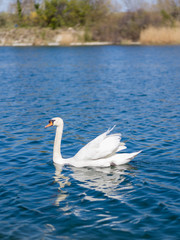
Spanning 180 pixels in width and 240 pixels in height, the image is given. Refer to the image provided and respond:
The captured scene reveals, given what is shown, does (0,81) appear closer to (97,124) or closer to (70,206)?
(97,124)

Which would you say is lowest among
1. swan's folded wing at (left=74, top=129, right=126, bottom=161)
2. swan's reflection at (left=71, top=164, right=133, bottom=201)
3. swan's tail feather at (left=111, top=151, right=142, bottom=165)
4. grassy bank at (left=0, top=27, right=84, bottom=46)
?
swan's reflection at (left=71, top=164, right=133, bottom=201)

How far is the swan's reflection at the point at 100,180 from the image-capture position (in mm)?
6676

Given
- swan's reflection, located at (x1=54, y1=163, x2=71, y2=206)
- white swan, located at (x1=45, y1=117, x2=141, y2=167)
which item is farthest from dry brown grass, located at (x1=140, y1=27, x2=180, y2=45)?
swan's reflection, located at (x1=54, y1=163, x2=71, y2=206)

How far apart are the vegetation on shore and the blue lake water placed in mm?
42163

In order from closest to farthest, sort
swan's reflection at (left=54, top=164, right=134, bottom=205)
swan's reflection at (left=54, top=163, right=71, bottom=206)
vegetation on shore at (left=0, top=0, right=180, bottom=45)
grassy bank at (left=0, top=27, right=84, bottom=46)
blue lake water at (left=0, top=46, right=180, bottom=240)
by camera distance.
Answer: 1. blue lake water at (left=0, top=46, right=180, bottom=240)
2. swan's reflection at (left=54, top=163, right=71, bottom=206)
3. swan's reflection at (left=54, top=164, right=134, bottom=205)
4. vegetation on shore at (left=0, top=0, right=180, bottom=45)
5. grassy bank at (left=0, top=27, right=84, bottom=46)

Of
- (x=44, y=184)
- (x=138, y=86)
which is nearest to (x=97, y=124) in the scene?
(x=44, y=184)

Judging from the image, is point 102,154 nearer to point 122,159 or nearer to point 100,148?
point 100,148

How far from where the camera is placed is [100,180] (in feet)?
24.0

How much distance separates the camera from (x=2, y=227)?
18.3ft

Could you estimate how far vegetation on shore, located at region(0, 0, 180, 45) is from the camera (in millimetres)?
62531

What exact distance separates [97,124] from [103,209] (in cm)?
600

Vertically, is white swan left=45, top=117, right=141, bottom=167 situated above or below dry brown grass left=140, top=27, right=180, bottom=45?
below

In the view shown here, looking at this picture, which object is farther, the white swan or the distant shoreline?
the distant shoreline

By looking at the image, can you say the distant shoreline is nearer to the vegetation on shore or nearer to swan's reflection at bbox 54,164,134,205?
the vegetation on shore
